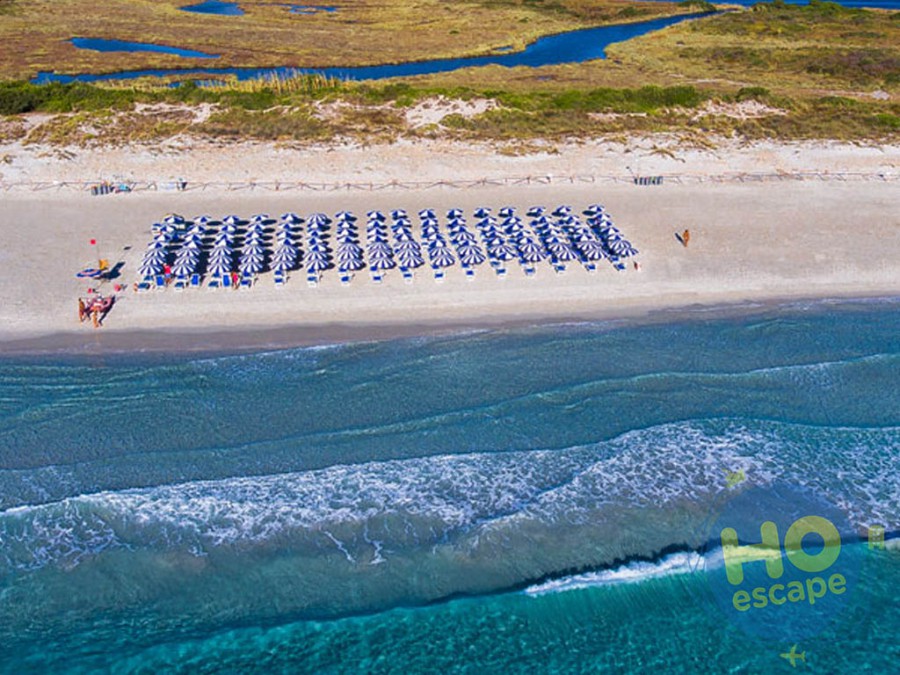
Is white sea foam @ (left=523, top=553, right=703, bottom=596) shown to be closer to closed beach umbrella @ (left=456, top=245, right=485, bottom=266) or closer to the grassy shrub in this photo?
closed beach umbrella @ (left=456, top=245, right=485, bottom=266)

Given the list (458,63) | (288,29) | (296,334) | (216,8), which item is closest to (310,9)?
(216,8)

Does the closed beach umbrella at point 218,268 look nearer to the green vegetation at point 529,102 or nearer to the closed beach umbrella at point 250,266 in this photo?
the closed beach umbrella at point 250,266

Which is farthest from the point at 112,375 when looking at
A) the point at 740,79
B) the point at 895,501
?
the point at 740,79

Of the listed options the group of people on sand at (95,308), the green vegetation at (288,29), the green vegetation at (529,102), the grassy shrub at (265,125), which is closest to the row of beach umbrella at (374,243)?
the group of people on sand at (95,308)

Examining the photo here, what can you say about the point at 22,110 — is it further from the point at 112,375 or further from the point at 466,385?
the point at 466,385

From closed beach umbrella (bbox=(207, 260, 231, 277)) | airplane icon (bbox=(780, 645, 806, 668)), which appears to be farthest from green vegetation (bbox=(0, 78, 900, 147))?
airplane icon (bbox=(780, 645, 806, 668))
